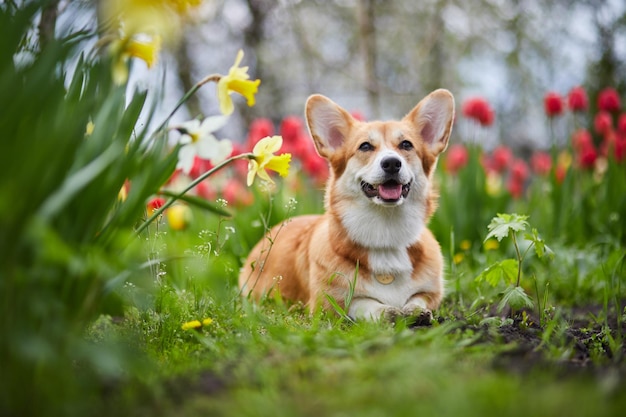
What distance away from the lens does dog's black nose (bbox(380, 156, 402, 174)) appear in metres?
2.79

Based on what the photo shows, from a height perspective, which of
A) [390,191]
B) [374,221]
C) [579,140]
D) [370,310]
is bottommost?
[370,310]

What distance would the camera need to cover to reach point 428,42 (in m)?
8.63

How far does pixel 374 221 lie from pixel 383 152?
33 cm

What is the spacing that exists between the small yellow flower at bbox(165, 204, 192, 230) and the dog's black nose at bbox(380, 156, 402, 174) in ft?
4.47

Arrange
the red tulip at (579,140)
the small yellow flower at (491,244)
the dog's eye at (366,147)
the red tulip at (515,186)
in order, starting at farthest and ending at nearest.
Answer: the red tulip at (515,186)
the red tulip at (579,140)
the small yellow flower at (491,244)
the dog's eye at (366,147)

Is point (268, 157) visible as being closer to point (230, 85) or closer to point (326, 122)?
point (230, 85)

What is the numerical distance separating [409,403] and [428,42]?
26.0 feet

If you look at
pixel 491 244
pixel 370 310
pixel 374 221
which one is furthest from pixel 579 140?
pixel 370 310

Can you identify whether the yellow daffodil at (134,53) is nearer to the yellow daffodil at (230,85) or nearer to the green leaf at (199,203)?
the yellow daffodil at (230,85)

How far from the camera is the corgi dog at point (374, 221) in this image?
2809mm

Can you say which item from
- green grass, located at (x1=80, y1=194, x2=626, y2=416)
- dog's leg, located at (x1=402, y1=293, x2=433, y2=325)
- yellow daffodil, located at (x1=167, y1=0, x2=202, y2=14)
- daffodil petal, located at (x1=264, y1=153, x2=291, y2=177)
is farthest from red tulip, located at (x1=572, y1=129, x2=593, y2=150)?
yellow daffodil, located at (x1=167, y1=0, x2=202, y2=14)

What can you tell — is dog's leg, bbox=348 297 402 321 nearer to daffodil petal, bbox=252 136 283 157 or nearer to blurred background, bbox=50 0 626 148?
daffodil petal, bbox=252 136 283 157

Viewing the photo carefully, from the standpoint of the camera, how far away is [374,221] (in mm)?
2920

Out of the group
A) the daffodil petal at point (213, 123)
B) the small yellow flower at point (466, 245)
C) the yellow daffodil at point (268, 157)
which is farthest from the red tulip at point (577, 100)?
the daffodil petal at point (213, 123)
